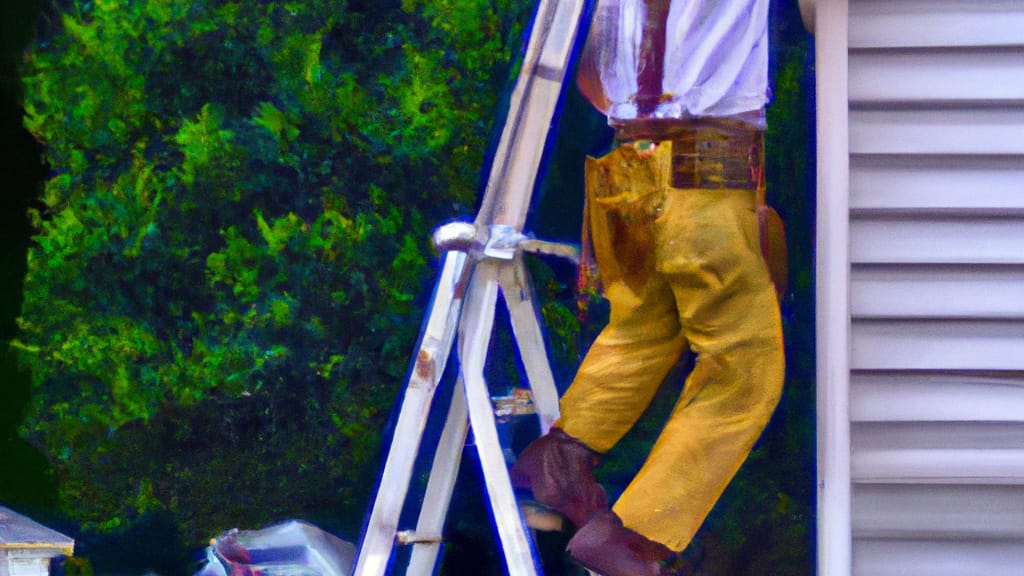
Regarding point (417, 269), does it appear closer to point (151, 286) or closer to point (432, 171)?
point (432, 171)

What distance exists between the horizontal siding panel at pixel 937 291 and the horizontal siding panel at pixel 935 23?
1.39 ft

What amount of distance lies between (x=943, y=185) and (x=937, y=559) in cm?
73

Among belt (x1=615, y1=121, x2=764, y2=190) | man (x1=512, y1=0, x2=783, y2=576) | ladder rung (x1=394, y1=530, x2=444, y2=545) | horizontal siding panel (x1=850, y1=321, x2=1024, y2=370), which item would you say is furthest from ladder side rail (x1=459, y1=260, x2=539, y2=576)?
horizontal siding panel (x1=850, y1=321, x2=1024, y2=370)

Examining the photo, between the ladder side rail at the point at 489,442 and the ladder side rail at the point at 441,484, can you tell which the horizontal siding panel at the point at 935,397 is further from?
the ladder side rail at the point at 441,484

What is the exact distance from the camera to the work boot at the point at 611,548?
84.3 inches

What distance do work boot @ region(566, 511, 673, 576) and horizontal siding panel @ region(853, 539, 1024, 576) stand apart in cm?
42

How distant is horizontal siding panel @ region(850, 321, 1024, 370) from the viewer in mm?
2135

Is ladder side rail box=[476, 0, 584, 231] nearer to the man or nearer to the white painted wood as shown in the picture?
the man

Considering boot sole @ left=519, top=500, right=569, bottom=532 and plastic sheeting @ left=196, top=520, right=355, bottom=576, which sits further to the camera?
plastic sheeting @ left=196, top=520, right=355, bottom=576

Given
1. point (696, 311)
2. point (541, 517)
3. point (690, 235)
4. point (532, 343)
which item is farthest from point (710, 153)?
point (541, 517)

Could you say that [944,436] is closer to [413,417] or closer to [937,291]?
[937,291]

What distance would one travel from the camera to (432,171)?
8.02 feet

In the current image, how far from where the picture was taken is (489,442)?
218cm

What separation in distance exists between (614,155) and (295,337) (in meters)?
0.80
